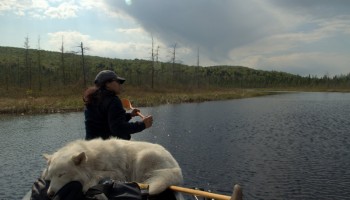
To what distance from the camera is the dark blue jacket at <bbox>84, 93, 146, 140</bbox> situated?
7.01 meters

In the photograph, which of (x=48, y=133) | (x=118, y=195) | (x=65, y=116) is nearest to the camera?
(x=118, y=195)

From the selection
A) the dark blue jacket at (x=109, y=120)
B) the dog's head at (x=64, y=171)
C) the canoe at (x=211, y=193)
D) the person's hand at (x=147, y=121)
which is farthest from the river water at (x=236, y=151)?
the dog's head at (x=64, y=171)

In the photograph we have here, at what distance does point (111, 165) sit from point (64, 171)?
2.82 ft

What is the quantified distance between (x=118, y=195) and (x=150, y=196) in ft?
2.69

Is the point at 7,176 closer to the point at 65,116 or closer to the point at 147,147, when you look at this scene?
the point at 147,147

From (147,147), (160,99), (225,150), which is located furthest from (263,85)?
(147,147)

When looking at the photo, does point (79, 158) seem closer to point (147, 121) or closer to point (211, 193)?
point (211, 193)

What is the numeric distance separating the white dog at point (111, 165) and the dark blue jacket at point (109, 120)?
86 cm

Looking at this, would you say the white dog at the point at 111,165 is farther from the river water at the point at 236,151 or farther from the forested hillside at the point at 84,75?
the forested hillside at the point at 84,75

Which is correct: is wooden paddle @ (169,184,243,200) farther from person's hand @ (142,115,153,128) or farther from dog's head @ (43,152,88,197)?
person's hand @ (142,115,153,128)

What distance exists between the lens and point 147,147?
20.2 feet

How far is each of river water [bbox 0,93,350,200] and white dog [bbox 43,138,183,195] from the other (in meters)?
8.82

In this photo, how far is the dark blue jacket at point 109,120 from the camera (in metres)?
7.01

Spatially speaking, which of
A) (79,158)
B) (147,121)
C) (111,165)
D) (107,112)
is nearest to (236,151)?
(147,121)
